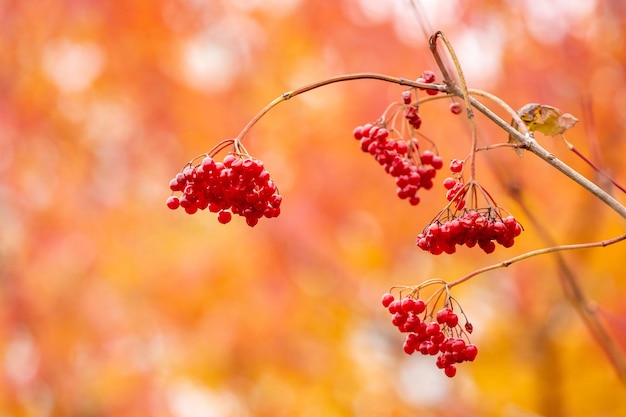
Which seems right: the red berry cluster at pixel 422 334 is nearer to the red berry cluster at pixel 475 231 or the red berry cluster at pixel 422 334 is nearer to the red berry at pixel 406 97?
the red berry cluster at pixel 475 231

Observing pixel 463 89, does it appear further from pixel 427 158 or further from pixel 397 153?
pixel 427 158

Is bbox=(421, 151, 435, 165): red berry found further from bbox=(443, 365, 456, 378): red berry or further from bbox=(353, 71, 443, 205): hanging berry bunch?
bbox=(443, 365, 456, 378): red berry

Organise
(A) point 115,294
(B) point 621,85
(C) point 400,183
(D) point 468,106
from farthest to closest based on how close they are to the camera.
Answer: (A) point 115,294, (B) point 621,85, (C) point 400,183, (D) point 468,106

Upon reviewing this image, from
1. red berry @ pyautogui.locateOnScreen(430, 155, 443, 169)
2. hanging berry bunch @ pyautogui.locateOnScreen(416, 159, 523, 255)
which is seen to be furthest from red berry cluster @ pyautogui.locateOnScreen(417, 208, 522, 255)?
red berry @ pyautogui.locateOnScreen(430, 155, 443, 169)

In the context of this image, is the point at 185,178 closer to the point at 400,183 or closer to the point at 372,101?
the point at 400,183

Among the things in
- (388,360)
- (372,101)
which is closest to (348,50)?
(372,101)
